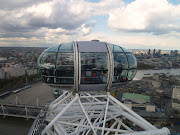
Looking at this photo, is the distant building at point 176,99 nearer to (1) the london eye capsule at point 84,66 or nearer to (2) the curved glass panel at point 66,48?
(1) the london eye capsule at point 84,66

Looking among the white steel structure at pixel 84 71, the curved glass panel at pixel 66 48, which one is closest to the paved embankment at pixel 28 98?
the white steel structure at pixel 84 71

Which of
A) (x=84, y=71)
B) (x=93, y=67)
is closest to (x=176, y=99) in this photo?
(x=93, y=67)

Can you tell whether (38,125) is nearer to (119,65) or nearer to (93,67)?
(93,67)

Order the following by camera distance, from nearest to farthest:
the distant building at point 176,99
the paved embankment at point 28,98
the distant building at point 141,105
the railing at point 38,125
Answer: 1. the railing at point 38,125
2. the distant building at point 141,105
3. the distant building at point 176,99
4. the paved embankment at point 28,98

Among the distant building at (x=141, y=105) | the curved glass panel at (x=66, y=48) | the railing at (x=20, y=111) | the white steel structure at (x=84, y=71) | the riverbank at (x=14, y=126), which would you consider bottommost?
the riverbank at (x=14, y=126)

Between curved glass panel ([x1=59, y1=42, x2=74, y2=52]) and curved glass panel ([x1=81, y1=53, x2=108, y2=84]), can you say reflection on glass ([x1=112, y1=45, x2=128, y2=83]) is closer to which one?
curved glass panel ([x1=81, y1=53, x2=108, y2=84])
